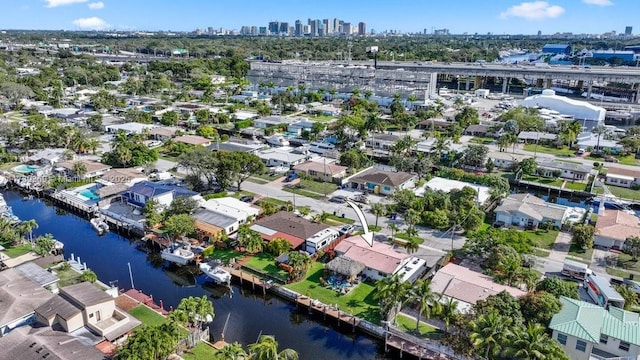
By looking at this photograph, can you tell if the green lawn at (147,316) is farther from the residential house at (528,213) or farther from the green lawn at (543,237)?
the residential house at (528,213)

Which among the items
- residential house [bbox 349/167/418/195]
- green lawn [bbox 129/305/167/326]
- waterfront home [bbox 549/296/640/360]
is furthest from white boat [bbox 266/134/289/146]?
waterfront home [bbox 549/296/640/360]

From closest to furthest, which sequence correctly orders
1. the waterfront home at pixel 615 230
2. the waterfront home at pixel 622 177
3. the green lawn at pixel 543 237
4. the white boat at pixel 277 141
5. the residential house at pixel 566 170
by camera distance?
1. the waterfront home at pixel 615 230
2. the green lawn at pixel 543 237
3. the waterfront home at pixel 622 177
4. the residential house at pixel 566 170
5. the white boat at pixel 277 141

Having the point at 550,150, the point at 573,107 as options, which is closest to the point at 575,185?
the point at 550,150

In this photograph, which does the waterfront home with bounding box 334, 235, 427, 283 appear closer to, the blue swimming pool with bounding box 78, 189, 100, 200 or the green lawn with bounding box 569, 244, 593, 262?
the green lawn with bounding box 569, 244, 593, 262

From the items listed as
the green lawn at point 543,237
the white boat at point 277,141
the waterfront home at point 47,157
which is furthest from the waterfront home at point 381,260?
the waterfront home at point 47,157

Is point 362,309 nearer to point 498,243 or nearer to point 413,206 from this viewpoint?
point 498,243

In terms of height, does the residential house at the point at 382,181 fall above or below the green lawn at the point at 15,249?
above
